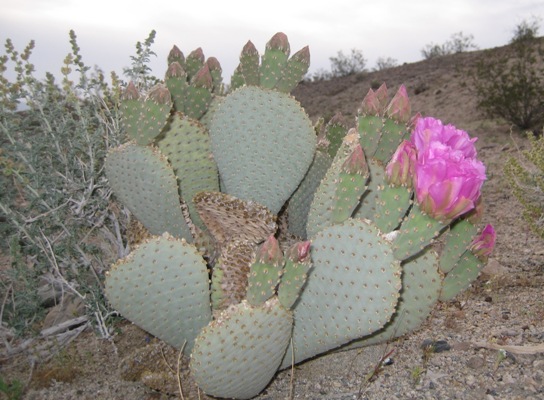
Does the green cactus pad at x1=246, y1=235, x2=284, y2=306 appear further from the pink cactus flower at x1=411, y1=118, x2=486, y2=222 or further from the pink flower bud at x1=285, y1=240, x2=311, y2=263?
the pink cactus flower at x1=411, y1=118, x2=486, y2=222

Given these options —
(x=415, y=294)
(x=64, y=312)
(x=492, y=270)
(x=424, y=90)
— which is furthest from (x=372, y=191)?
(x=424, y=90)

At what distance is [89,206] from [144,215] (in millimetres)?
986

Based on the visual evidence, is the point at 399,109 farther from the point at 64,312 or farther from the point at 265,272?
the point at 64,312

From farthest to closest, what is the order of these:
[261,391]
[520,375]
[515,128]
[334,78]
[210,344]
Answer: [334,78] < [515,128] < [261,391] < [520,375] < [210,344]

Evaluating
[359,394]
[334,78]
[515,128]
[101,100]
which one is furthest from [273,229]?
[334,78]

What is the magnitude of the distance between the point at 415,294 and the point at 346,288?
0.37 m

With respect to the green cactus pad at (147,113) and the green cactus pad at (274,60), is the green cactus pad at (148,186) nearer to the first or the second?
the green cactus pad at (147,113)

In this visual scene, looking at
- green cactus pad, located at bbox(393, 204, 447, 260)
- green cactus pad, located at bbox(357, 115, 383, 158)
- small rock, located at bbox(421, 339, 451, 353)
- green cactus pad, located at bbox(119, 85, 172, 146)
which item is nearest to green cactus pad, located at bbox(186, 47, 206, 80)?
green cactus pad, located at bbox(119, 85, 172, 146)

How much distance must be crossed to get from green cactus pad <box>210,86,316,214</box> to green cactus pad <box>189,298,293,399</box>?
799 mm

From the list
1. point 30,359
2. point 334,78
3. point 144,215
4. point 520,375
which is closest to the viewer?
point 520,375

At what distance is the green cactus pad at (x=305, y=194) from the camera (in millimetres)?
3217

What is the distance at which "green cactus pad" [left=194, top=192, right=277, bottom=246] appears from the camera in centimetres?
279

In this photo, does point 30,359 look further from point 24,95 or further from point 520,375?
point 520,375

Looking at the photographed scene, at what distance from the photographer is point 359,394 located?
98.0 inches
